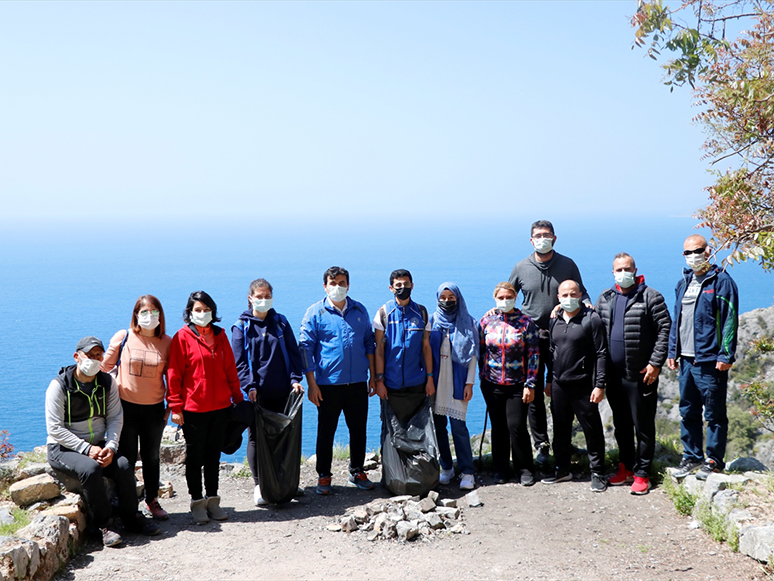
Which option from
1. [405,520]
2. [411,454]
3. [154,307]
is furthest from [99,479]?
[411,454]

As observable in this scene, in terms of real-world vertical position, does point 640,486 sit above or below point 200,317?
below

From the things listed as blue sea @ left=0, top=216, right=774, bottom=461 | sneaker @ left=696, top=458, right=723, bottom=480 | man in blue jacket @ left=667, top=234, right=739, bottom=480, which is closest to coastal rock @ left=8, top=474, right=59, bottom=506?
man in blue jacket @ left=667, top=234, right=739, bottom=480

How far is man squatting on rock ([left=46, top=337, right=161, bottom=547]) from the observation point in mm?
5367

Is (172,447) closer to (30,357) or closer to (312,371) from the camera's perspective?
(312,371)

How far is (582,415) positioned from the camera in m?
6.43

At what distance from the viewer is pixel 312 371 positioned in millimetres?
6434

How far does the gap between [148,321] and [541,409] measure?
171 inches

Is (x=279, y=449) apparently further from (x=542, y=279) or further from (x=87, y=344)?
(x=542, y=279)

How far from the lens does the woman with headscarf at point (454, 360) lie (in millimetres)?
6613

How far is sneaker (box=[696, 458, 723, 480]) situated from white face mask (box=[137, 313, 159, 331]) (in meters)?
5.42

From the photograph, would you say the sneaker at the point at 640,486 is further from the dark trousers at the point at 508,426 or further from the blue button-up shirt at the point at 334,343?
the blue button-up shirt at the point at 334,343

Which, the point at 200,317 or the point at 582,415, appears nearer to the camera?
the point at 200,317

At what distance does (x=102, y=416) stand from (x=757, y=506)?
5832mm

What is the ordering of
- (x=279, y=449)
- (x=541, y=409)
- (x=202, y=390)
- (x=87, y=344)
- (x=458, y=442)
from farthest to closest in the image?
(x=541, y=409)
(x=458, y=442)
(x=279, y=449)
(x=202, y=390)
(x=87, y=344)
